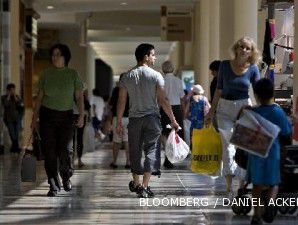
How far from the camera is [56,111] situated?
10867 millimetres

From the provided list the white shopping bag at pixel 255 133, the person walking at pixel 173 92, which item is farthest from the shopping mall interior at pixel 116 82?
the person walking at pixel 173 92

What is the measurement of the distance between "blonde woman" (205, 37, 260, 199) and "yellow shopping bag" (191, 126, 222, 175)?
86 millimetres

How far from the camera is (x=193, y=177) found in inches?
537

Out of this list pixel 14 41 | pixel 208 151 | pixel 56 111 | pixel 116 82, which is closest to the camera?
pixel 208 151

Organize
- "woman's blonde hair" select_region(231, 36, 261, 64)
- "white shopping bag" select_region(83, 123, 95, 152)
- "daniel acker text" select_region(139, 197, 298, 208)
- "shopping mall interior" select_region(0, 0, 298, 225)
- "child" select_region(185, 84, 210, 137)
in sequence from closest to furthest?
"daniel acker text" select_region(139, 197, 298, 208)
"shopping mall interior" select_region(0, 0, 298, 225)
"woman's blonde hair" select_region(231, 36, 261, 64)
"child" select_region(185, 84, 210, 137)
"white shopping bag" select_region(83, 123, 95, 152)

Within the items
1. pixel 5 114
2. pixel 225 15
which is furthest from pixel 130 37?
pixel 225 15

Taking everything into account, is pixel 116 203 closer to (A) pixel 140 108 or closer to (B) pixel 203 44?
(A) pixel 140 108

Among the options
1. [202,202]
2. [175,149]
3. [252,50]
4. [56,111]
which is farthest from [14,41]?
[252,50]

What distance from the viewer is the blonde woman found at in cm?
962

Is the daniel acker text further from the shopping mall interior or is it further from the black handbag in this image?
the black handbag

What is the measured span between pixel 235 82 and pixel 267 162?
178 centimetres

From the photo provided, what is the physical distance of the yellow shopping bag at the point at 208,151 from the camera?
9.88 metres

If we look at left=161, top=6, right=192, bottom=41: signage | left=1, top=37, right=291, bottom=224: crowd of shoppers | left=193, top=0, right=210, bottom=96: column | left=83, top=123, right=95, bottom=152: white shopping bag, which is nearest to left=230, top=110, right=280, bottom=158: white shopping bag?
left=1, top=37, right=291, bottom=224: crowd of shoppers

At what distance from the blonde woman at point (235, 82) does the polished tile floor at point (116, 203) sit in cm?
87
